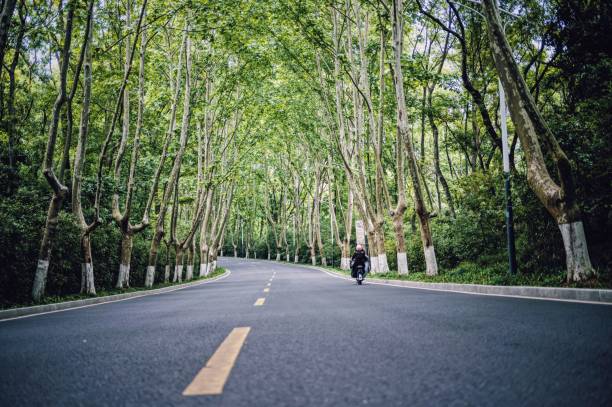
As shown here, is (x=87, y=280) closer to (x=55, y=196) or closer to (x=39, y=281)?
(x=39, y=281)

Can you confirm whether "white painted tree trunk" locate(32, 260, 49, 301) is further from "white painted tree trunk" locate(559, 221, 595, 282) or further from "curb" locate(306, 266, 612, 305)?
"white painted tree trunk" locate(559, 221, 595, 282)

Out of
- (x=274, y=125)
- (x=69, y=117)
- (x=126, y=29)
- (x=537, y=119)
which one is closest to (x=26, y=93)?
(x=69, y=117)

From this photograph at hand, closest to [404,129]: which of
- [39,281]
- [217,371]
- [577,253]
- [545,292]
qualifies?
[577,253]

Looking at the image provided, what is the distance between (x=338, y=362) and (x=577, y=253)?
8.02 meters

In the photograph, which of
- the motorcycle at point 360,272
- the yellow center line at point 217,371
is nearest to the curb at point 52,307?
the yellow center line at point 217,371

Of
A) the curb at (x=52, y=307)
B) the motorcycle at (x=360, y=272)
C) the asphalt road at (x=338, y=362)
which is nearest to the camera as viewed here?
the asphalt road at (x=338, y=362)

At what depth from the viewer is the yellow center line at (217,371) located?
2.68 meters

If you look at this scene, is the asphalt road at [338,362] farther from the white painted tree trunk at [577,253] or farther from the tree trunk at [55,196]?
the tree trunk at [55,196]

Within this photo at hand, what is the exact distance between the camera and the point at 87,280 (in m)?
14.2

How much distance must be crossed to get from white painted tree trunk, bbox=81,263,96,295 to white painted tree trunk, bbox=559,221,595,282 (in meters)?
13.6

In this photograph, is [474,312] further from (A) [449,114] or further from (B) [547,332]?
(A) [449,114]

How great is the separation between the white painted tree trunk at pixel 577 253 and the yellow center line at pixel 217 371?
791 centimetres

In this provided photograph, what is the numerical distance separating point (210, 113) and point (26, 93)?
8771 millimetres

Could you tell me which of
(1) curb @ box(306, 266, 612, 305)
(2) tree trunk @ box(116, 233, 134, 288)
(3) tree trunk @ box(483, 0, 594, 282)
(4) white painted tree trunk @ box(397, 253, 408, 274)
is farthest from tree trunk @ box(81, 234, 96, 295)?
(3) tree trunk @ box(483, 0, 594, 282)
